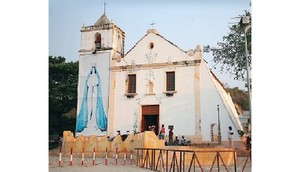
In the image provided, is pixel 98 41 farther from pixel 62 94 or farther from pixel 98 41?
pixel 62 94

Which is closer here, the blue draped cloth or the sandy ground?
the sandy ground

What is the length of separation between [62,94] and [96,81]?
12.4 inches

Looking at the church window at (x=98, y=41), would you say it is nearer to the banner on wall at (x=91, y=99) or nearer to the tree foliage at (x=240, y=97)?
the banner on wall at (x=91, y=99)

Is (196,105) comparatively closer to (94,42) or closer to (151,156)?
(151,156)

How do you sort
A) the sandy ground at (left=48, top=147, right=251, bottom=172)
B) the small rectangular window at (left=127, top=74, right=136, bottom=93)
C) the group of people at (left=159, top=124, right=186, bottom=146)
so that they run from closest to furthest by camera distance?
the sandy ground at (left=48, top=147, right=251, bottom=172)
the group of people at (left=159, top=124, right=186, bottom=146)
the small rectangular window at (left=127, top=74, right=136, bottom=93)

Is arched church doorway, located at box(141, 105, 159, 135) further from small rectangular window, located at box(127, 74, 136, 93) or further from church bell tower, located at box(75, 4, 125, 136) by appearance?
church bell tower, located at box(75, 4, 125, 136)

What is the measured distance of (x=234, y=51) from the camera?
10.3 ft

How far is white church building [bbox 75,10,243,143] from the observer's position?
310 cm

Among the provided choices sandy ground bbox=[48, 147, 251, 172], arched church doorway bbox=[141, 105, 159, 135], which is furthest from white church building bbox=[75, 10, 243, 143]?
sandy ground bbox=[48, 147, 251, 172]

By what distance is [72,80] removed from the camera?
309cm

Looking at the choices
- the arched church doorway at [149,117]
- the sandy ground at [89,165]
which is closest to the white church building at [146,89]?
the arched church doorway at [149,117]

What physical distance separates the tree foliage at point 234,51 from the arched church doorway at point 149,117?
2.28 feet

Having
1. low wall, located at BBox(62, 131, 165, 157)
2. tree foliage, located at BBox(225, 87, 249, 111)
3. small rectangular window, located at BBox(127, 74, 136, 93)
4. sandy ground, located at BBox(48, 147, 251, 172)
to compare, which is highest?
small rectangular window, located at BBox(127, 74, 136, 93)

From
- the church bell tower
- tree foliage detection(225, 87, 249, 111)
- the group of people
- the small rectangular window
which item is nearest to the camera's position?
tree foliage detection(225, 87, 249, 111)
